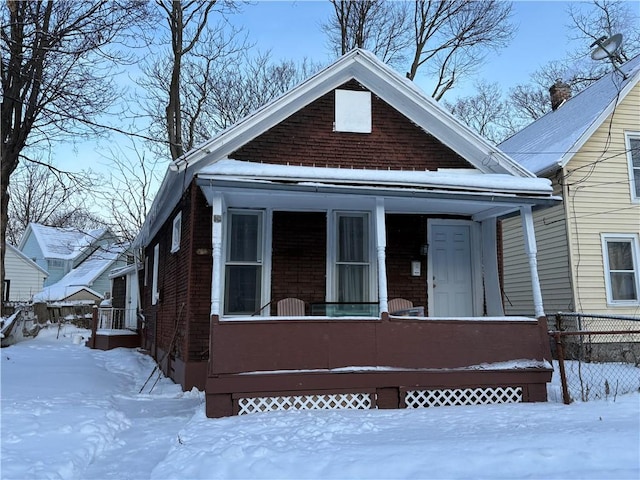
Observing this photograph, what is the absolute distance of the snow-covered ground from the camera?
13.7 ft

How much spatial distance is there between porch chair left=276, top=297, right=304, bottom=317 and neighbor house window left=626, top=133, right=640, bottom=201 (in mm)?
9473

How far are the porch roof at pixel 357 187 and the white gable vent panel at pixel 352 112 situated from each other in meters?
1.59

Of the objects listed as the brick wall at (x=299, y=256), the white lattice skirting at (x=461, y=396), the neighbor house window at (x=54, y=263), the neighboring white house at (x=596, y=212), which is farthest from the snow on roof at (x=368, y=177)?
the neighbor house window at (x=54, y=263)

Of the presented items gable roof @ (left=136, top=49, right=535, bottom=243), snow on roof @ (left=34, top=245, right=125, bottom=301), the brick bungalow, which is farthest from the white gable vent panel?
snow on roof @ (left=34, top=245, right=125, bottom=301)

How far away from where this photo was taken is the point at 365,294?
8.84 m

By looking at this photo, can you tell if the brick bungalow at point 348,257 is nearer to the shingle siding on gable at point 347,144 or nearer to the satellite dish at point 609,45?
the shingle siding on gable at point 347,144

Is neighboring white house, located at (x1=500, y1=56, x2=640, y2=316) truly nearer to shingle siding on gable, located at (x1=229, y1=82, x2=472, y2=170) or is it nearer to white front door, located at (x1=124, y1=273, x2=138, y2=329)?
shingle siding on gable, located at (x1=229, y1=82, x2=472, y2=170)

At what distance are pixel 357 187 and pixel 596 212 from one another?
26.3 feet

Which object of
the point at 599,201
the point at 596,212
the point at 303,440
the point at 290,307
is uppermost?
the point at 599,201

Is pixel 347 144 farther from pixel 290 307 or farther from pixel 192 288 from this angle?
pixel 192 288

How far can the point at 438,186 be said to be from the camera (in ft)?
24.9

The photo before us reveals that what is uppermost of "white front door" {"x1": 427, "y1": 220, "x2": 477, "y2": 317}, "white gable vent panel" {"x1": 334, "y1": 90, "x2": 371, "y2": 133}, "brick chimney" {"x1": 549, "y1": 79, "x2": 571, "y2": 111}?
"brick chimney" {"x1": 549, "y1": 79, "x2": 571, "y2": 111}

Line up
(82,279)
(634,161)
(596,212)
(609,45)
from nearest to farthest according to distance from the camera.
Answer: (609,45)
(596,212)
(634,161)
(82,279)

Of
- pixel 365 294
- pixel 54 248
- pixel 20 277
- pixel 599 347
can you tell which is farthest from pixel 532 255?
pixel 54 248
